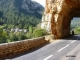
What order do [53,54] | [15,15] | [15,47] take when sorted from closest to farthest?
[15,47]
[53,54]
[15,15]

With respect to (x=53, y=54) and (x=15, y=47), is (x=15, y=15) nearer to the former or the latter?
(x=15, y=47)

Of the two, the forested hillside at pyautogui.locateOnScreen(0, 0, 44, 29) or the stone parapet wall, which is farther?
the forested hillside at pyautogui.locateOnScreen(0, 0, 44, 29)

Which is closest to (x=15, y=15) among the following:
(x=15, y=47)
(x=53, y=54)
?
(x=15, y=47)

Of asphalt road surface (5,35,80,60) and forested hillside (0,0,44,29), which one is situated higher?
forested hillside (0,0,44,29)

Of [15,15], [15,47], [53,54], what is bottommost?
[53,54]

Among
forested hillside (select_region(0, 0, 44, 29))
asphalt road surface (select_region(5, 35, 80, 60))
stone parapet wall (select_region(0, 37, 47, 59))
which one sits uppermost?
forested hillside (select_region(0, 0, 44, 29))

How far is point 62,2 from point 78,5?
5.49 metres

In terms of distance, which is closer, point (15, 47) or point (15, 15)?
point (15, 47)

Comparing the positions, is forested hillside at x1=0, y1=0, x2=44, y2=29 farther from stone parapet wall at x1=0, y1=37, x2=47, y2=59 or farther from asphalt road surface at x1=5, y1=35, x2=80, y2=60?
asphalt road surface at x1=5, y1=35, x2=80, y2=60

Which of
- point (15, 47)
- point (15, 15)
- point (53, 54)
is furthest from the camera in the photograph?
point (15, 15)

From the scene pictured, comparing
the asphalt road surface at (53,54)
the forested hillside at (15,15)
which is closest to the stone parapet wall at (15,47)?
the asphalt road surface at (53,54)

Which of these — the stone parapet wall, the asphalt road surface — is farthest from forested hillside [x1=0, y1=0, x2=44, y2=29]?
the asphalt road surface

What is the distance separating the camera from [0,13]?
519ft

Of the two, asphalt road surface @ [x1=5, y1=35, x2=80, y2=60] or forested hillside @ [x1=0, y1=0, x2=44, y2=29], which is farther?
forested hillside @ [x1=0, y1=0, x2=44, y2=29]
